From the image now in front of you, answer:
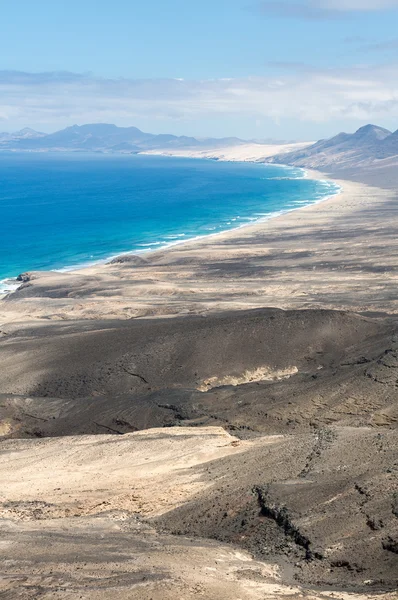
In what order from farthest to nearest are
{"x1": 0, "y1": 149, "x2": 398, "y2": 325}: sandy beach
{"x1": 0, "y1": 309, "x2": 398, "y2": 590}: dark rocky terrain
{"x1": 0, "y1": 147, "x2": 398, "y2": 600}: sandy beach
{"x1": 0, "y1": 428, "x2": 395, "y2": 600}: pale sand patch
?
1. {"x1": 0, "y1": 149, "x2": 398, "y2": 325}: sandy beach
2. {"x1": 0, "y1": 309, "x2": 398, "y2": 590}: dark rocky terrain
3. {"x1": 0, "y1": 147, "x2": 398, "y2": 600}: sandy beach
4. {"x1": 0, "y1": 428, "x2": 395, "y2": 600}: pale sand patch

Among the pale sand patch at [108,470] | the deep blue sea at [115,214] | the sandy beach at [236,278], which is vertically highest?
the deep blue sea at [115,214]

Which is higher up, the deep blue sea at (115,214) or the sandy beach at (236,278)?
the deep blue sea at (115,214)

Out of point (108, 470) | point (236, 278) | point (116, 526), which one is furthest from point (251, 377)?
point (236, 278)

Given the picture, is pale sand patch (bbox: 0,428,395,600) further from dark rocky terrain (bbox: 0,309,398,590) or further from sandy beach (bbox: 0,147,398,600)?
dark rocky terrain (bbox: 0,309,398,590)

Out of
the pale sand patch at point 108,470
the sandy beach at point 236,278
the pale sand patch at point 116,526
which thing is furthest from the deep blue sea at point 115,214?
the pale sand patch at point 116,526

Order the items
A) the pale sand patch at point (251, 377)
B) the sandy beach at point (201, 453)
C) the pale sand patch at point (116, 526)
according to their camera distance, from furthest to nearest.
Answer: the pale sand patch at point (251, 377), the sandy beach at point (201, 453), the pale sand patch at point (116, 526)

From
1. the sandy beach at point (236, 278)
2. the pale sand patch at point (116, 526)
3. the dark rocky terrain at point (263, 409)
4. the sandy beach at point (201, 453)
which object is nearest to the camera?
the pale sand patch at point (116, 526)

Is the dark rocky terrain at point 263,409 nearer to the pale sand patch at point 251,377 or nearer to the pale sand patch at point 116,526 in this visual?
the pale sand patch at point 251,377

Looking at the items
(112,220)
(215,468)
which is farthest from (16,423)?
(112,220)

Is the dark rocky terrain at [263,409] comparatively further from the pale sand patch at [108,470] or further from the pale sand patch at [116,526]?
the pale sand patch at [108,470]

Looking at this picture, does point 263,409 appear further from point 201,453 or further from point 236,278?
point 236,278

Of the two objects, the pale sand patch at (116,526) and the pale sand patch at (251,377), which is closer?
the pale sand patch at (116,526)

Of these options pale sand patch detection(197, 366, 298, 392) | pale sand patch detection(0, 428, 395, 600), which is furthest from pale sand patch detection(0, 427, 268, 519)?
pale sand patch detection(197, 366, 298, 392)
